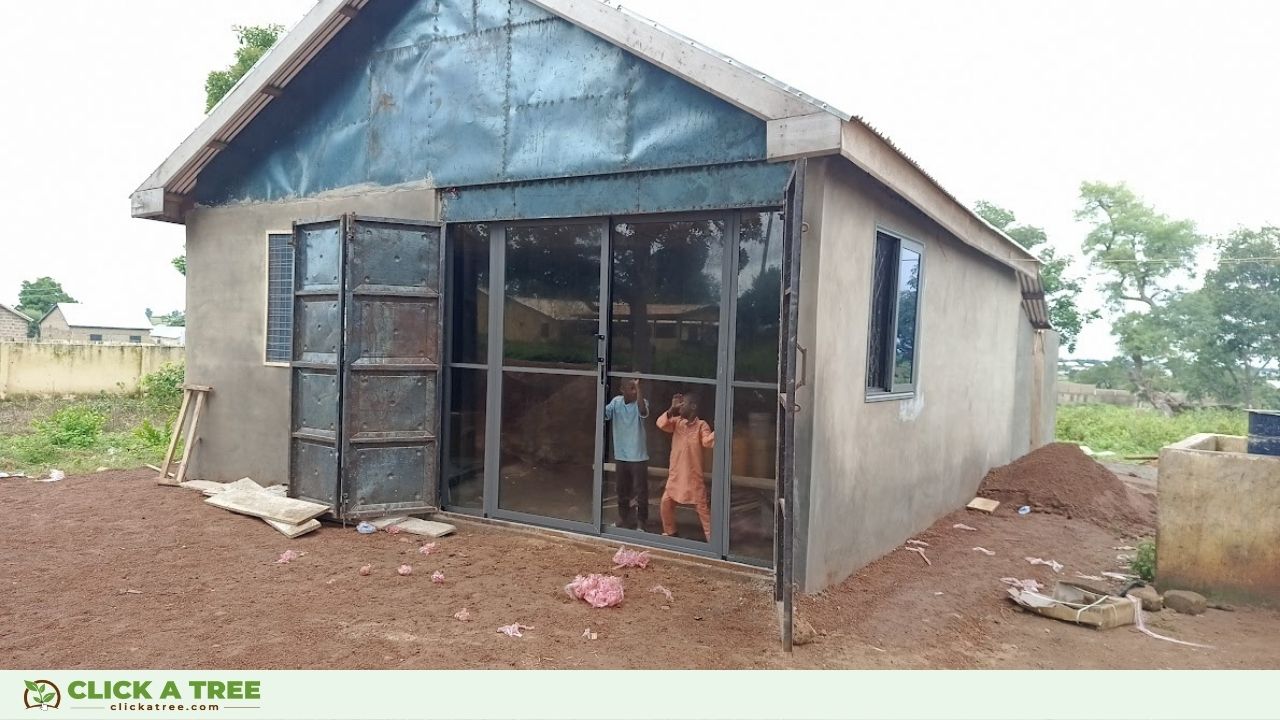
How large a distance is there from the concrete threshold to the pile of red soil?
530 cm

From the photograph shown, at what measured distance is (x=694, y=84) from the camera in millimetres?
5523

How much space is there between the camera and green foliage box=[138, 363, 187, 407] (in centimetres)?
1845

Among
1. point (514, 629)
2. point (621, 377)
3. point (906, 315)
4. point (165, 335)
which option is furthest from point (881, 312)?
point (165, 335)

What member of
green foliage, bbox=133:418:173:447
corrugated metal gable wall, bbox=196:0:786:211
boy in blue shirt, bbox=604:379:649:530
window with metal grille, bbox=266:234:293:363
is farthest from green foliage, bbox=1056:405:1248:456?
green foliage, bbox=133:418:173:447

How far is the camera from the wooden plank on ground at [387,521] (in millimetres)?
6629

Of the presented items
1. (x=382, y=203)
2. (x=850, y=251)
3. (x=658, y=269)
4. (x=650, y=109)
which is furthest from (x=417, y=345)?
(x=850, y=251)

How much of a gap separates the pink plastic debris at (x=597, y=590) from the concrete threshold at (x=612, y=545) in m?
0.66

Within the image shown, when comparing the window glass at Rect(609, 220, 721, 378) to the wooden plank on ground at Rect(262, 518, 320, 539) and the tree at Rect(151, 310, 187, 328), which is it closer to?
the wooden plank on ground at Rect(262, 518, 320, 539)

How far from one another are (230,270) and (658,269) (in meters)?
5.04

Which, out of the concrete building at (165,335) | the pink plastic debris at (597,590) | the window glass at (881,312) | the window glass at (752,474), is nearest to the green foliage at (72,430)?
the pink plastic debris at (597,590)

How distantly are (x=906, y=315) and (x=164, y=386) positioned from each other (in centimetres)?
1850

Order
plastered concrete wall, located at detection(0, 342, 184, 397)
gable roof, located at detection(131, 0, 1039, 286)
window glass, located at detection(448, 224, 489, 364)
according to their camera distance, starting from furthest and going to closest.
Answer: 1. plastered concrete wall, located at detection(0, 342, 184, 397)
2. window glass, located at detection(448, 224, 489, 364)
3. gable roof, located at detection(131, 0, 1039, 286)

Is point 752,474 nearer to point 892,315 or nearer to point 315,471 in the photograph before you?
point 892,315

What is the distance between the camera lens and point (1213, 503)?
18.6 feet
